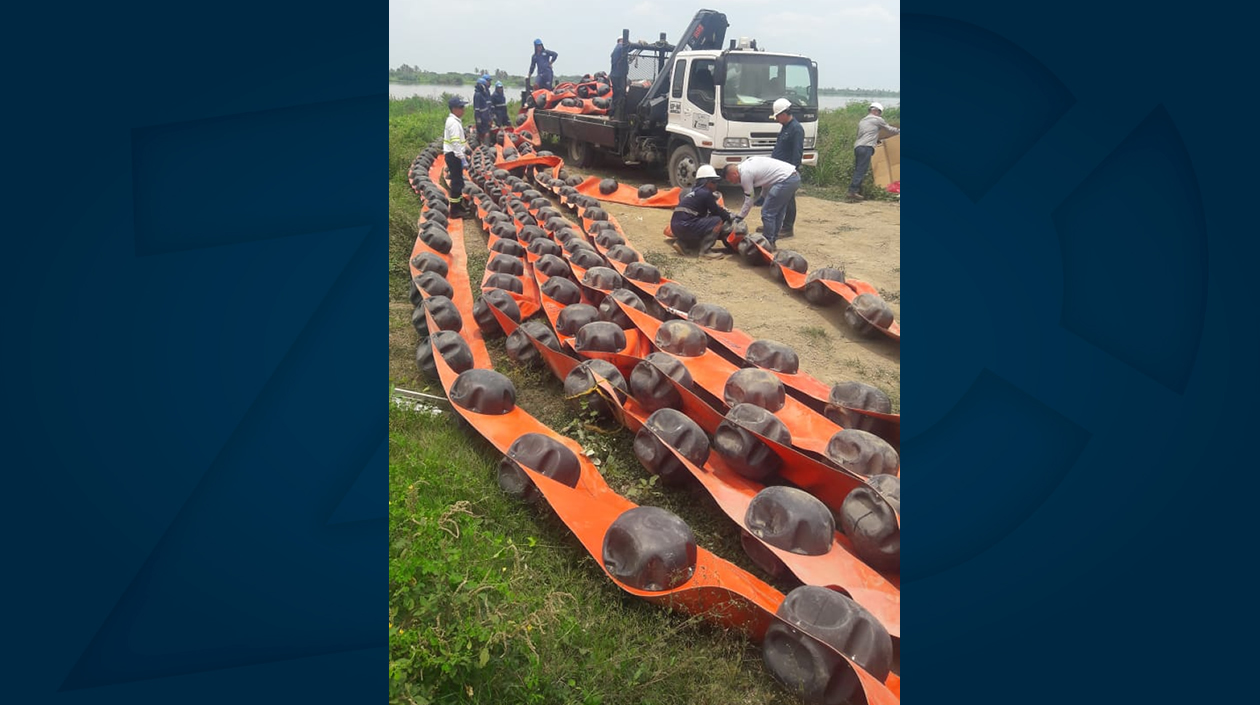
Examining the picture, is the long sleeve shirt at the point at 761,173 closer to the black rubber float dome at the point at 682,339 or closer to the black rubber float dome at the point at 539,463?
the black rubber float dome at the point at 682,339

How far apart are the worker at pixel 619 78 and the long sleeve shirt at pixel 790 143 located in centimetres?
488

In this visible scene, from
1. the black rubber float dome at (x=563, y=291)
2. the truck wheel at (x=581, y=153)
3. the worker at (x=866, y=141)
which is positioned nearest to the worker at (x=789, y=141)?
the worker at (x=866, y=141)

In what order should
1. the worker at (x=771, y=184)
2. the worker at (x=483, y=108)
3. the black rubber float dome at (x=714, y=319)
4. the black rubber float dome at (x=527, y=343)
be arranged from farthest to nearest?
1. the worker at (x=483, y=108)
2. the worker at (x=771, y=184)
3. the black rubber float dome at (x=714, y=319)
4. the black rubber float dome at (x=527, y=343)

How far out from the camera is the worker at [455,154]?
35.0 ft

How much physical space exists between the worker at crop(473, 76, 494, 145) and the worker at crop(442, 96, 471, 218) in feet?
21.7

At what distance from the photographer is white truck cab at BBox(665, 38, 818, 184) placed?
12.3 meters

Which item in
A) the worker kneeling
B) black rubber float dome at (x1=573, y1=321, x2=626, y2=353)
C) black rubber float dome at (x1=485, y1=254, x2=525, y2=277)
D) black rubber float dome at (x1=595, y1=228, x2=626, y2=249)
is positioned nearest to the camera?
black rubber float dome at (x1=573, y1=321, x2=626, y2=353)

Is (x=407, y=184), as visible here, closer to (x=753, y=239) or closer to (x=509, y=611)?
(x=753, y=239)

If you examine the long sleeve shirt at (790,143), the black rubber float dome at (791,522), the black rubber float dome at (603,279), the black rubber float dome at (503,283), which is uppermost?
the long sleeve shirt at (790,143)

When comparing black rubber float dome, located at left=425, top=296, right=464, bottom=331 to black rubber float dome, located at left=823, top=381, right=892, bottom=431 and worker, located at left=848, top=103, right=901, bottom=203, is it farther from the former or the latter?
worker, located at left=848, top=103, right=901, bottom=203

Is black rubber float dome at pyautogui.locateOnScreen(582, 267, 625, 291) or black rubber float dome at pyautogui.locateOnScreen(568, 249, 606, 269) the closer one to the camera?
black rubber float dome at pyautogui.locateOnScreen(582, 267, 625, 291)

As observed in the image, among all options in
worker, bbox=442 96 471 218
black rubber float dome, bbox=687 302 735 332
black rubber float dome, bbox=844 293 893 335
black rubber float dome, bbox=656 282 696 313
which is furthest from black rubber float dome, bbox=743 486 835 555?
worker, bbox=442 96 471 218

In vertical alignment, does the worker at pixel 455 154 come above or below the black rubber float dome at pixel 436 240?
above

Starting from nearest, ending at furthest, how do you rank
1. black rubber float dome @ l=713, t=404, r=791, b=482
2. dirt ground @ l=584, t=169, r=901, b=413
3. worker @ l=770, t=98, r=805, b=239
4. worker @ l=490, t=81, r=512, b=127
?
black rubber float dome @ l=713, t=404, r=791, b=482, dirt ground @ l=584, t=169, r=901, b=413, worker @ l=770, t=98, r=805, b=239, worker @ l=490, t=81, r=512, b=127
